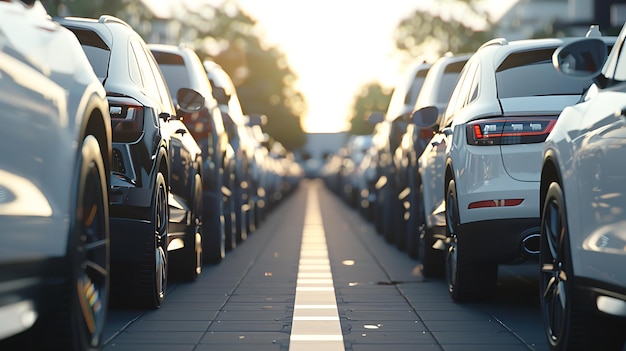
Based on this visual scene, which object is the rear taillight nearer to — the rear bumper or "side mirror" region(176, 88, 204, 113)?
the rear bumper

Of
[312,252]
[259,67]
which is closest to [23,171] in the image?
[312,252]

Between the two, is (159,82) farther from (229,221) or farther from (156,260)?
(229,221)

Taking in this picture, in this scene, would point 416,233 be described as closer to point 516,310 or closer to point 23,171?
point 516,310

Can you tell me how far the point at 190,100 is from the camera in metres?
9.82

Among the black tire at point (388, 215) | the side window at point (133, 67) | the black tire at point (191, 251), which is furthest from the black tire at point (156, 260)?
the black tire at point (388, 215)

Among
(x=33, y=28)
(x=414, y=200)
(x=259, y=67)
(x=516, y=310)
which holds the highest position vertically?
(x=259, y=67)

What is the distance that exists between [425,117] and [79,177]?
18.3ft

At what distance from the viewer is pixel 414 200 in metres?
12.3

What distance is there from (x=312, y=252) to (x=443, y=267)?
435 cm

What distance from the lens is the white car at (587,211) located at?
5105 mm

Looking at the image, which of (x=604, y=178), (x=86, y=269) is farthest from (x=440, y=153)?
(x=86, y=269)

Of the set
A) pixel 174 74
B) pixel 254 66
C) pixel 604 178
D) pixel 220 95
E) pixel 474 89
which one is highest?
pixel 254 66

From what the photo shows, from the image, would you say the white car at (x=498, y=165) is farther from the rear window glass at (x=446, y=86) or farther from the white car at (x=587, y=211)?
the rear window glass at (x=446, y=86)

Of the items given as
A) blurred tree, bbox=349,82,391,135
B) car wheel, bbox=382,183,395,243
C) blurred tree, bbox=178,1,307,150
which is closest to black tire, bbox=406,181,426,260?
car wheel, bbox=382,183,395,243
